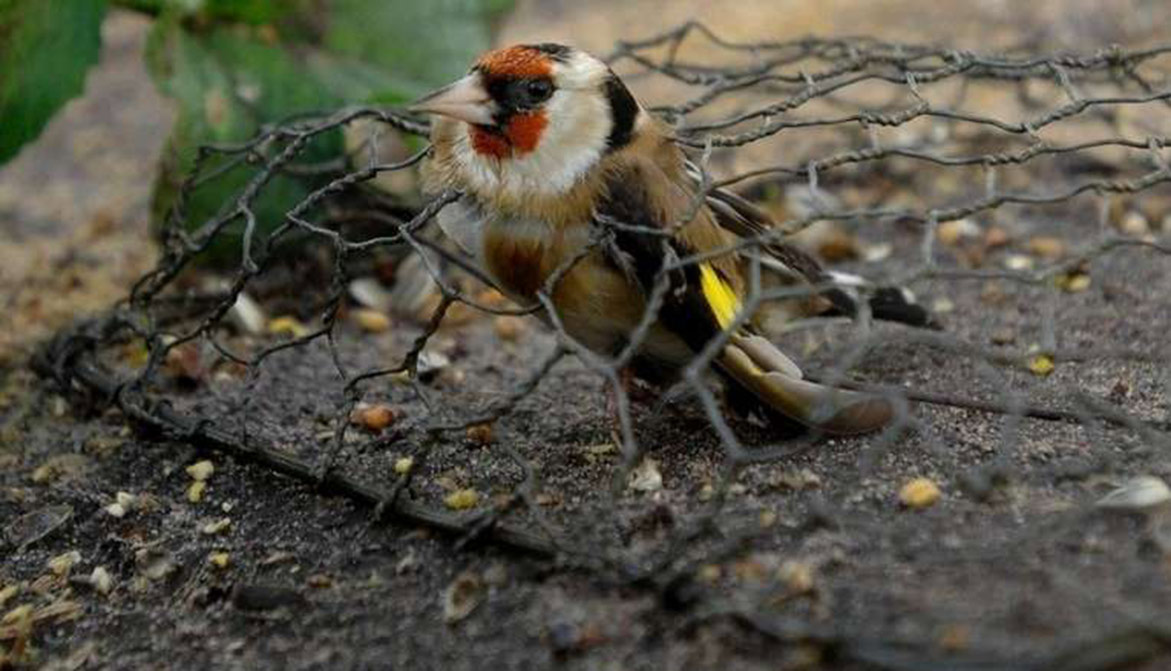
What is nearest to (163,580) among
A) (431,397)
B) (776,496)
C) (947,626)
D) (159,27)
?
(431,397)

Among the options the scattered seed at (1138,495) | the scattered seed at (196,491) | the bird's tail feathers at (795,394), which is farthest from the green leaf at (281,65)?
the scattered seed at (1138,495)

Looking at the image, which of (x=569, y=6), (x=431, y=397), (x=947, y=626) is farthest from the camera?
(x=569, y=6)

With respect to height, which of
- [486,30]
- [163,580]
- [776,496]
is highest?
[486,30]

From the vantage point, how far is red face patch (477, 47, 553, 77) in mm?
2037

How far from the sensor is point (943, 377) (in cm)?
234

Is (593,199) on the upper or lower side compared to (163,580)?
upper

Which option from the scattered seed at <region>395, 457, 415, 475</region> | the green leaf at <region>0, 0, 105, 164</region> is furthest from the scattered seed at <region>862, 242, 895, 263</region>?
the green leaf at <region>0, 0, 105, 164</region>

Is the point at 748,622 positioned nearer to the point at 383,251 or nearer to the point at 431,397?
the point at 431,397

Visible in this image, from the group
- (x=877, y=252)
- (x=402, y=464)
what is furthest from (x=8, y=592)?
(x=877, y=252)

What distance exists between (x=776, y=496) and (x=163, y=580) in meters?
0.79

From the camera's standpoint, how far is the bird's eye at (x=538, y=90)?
206 cm

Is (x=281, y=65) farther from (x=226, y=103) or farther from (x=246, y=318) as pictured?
(x=246, y=318)

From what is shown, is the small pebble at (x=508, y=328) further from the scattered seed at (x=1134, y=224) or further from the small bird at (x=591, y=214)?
the scattered seed at (x=1134, y=224)

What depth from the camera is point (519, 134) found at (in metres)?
2.04
